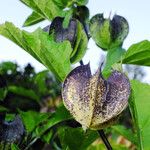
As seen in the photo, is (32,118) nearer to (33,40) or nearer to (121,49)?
(121,49)

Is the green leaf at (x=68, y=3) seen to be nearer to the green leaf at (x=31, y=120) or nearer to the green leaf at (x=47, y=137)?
the green leaf at (x=31, y=120)

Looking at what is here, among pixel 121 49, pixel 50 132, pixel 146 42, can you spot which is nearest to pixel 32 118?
pixel 50 132

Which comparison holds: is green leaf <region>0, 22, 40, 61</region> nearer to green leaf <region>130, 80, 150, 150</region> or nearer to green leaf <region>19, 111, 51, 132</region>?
green leaf <region>130, 80, 150, 150</region>

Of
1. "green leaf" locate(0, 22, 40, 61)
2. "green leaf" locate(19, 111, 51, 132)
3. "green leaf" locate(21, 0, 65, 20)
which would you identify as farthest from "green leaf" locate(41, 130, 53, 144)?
"green leaf" locate(0, 22, 40, 61)

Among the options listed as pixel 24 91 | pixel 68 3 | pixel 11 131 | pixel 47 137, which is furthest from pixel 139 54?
pixel 24 91

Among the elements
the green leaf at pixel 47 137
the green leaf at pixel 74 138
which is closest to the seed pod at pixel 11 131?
the green leaf at pixel 74 138
